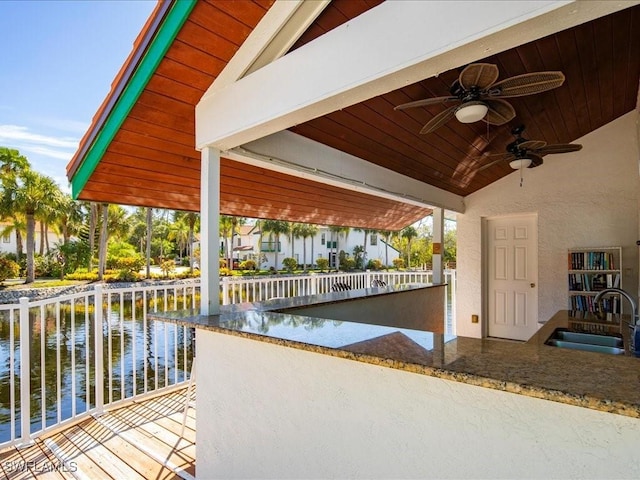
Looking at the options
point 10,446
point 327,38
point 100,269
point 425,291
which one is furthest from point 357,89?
point 100,269

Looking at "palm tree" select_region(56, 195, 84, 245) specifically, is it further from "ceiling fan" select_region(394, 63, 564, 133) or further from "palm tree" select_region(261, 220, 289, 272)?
"ceiling fan" select_region(394, 63, 564, 133)

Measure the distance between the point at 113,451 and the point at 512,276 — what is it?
5.50 m

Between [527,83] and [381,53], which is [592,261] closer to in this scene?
[527,83]

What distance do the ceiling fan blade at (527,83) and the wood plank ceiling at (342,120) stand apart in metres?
0.46

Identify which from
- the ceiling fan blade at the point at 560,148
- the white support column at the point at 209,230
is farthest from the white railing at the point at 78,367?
the ceiling fan blade at the point at 560,148

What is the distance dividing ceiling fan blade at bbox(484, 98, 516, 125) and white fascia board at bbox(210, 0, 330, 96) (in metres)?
1.23

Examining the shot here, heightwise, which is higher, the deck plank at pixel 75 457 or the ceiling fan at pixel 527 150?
the ceiling fan at pixel 527 150

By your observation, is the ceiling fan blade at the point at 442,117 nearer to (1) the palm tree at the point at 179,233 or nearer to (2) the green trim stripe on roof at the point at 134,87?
(2) the green trim stripe on roof at the point at 134,87

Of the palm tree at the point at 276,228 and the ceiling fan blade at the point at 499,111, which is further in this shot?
the palm tree at the point at 276,228

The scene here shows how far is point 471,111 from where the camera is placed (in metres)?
2.23

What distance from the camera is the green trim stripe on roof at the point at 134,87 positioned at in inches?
66.4

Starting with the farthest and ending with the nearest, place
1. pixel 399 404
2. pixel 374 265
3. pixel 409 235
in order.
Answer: pixel 409 235 < pixel 374 265 < pixel 399 404

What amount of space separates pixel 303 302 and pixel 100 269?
16.8 meters

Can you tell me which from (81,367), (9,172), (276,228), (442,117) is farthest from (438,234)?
(276,228)
